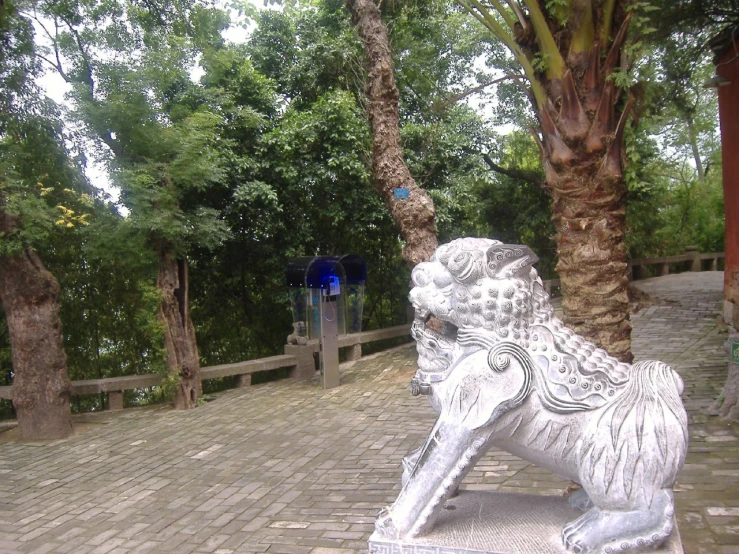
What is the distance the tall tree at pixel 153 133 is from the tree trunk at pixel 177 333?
0.05 ft

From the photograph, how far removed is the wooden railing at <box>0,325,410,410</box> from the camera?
28.9 ft

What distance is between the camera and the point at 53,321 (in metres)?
7.73

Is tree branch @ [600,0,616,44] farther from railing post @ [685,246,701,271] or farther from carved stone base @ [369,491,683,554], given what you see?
railing post @ [685,246,701,271]

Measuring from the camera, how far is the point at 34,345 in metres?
7.59

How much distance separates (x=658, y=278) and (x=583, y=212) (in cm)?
1615

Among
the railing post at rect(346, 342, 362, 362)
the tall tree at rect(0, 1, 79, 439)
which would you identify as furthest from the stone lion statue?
the railing post at rect(346, 342, 362, 362)

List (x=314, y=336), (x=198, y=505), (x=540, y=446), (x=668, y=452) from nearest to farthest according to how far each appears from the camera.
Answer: (x=668, y=452) → (x=540, y=446) → (x=198, y=505) → (x=314, y=336)

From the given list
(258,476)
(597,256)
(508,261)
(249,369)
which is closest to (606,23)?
(597,256)

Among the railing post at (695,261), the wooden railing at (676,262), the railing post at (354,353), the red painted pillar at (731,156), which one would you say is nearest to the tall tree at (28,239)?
the railing post at (354,353)

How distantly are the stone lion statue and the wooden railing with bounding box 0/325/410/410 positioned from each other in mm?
7044

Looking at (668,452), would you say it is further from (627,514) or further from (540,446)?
(540,446)

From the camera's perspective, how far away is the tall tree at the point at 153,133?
8195mm

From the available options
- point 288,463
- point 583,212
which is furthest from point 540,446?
point 288,463

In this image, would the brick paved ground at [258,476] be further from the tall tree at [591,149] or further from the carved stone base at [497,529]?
the tall tree at [591,149]
